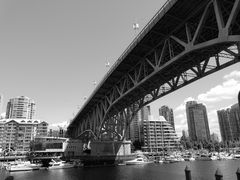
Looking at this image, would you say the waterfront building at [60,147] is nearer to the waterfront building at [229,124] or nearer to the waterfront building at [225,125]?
the waterfront building at [229,124]

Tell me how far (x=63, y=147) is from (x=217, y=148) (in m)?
104

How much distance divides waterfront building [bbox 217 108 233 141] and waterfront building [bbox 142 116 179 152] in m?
74.9

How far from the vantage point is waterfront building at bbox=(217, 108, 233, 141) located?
188 metres

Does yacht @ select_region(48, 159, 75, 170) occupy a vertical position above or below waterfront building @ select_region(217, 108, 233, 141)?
below

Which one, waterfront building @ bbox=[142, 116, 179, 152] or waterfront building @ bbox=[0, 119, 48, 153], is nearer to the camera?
waterfront building @ bbox=[0, 119, 48, 153]

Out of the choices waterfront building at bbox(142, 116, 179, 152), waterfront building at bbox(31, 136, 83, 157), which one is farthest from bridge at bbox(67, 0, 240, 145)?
waterfront building at bbox(142, 116, 179, 152)

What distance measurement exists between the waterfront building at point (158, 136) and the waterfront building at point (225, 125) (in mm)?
74880

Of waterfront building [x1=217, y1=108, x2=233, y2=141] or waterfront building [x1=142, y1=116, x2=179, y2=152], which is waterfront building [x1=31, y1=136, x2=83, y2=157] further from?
waterfront building [x1=217, y1=108, x2=233, y2=141]

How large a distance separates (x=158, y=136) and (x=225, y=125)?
91.4 metres

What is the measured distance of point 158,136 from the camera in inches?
5379

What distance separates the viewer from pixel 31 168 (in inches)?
2366

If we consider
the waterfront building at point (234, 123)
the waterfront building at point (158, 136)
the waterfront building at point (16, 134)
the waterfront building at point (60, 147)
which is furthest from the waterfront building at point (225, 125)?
the waterfront building at point (16, 134)

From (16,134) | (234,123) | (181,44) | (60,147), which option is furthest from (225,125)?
(181,44)

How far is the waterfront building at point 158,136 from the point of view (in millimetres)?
133750
